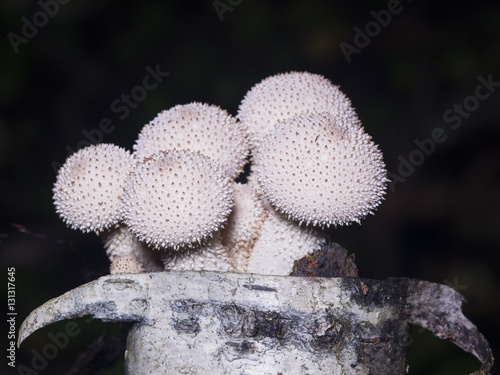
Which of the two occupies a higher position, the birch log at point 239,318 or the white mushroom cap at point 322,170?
the white mushroom cap at point 322,170

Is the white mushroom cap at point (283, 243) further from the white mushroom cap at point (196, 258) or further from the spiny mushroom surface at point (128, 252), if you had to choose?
the spiny mushroom surface at point (128, 252)

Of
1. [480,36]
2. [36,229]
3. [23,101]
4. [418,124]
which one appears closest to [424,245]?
[418,124]

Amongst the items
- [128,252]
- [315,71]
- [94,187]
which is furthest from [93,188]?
[315,71]

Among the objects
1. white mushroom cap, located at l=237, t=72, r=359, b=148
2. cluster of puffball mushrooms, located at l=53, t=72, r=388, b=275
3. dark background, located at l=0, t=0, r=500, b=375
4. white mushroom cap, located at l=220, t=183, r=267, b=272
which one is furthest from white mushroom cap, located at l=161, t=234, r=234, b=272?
dark background, located at l=0, t=0, r=500, b=375

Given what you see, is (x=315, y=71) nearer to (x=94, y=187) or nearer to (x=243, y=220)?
(x=243, y=220)

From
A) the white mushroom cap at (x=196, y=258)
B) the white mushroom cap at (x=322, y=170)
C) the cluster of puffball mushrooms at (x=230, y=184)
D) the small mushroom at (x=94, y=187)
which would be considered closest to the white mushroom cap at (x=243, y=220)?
the cluster of puffball mushrooms at (x=230, y=184)

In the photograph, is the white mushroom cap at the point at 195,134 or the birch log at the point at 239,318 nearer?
the birch log at the point at 239,318

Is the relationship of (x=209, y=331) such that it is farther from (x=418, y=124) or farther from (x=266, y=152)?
(x=418, y=124)

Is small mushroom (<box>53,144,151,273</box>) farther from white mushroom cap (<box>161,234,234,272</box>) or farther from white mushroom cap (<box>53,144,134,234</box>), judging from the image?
white mushroom cap (<box>161,234,234,272</box>)
